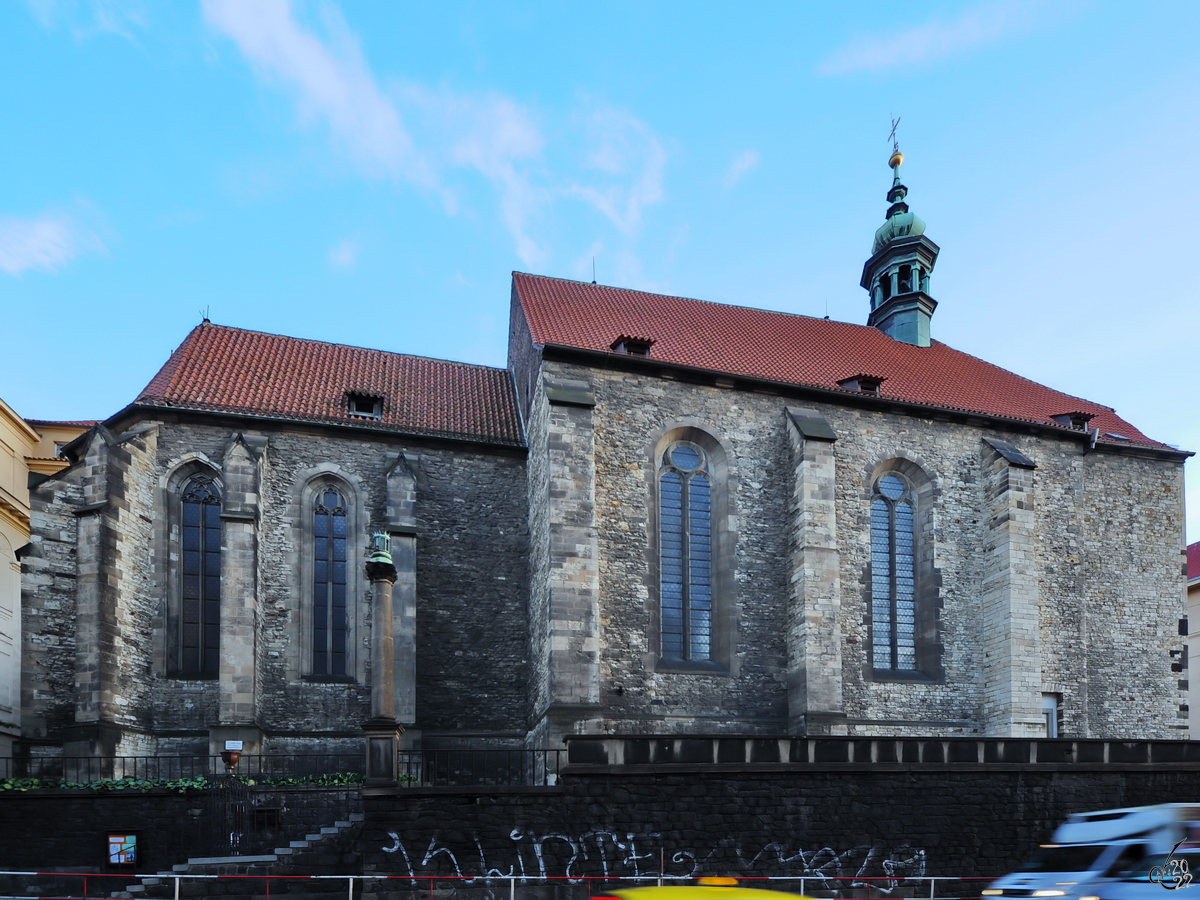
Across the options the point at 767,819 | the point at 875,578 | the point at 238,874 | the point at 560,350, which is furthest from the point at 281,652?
the point at 875,578

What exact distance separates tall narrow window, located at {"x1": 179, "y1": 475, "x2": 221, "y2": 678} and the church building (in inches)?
2.0

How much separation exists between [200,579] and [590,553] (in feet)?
27.4

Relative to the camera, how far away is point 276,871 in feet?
49.6

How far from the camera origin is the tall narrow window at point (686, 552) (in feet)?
73.3

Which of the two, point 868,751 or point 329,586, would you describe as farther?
point 329,586

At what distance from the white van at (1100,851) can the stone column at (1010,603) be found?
444 inches

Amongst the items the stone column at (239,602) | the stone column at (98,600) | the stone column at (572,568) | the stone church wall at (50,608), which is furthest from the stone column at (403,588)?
the stone church wall at (50,608)

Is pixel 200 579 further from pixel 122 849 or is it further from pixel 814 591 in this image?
pixel 814 591

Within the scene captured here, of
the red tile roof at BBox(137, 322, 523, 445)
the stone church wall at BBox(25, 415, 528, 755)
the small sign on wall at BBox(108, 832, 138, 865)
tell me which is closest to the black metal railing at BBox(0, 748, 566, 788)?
the stone church wall at BBox(25, 415, 528, 755)

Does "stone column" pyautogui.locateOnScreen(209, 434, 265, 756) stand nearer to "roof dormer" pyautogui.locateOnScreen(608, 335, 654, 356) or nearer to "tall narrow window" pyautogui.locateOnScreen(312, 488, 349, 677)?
"tall narrow window" pyautogui.locateOnScreen(312, 488, 349, 677)

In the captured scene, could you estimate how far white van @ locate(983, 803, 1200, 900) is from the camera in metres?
11.1

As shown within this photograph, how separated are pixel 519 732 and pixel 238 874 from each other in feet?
26.2

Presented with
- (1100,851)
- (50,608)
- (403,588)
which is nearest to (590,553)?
(403,588)

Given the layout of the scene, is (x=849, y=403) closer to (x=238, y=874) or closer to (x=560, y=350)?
(x=560, y=350)
